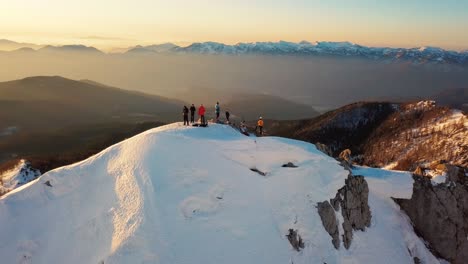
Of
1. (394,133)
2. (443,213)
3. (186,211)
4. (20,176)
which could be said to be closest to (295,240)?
(186,211)

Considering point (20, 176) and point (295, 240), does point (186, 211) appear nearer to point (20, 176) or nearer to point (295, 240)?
point (295, 240)

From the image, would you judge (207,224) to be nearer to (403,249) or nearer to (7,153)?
(403,249)

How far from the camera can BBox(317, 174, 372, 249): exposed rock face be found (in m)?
32.1

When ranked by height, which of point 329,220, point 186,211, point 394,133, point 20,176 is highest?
point 186,211

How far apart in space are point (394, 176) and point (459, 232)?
9.57 meters

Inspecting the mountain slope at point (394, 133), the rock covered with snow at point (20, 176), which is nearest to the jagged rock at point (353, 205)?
the rock covered with snow at point (20, 176)

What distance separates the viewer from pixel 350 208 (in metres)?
36.2

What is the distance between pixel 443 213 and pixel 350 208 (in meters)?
12.8

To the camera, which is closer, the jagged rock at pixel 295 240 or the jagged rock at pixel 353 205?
the jagged rock at pixel 295 240

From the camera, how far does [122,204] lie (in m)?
27.7

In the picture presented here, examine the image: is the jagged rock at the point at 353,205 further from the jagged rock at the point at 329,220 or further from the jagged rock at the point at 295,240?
the jagged rock at the point at 295,240

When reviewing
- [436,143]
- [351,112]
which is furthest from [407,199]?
[351,112]

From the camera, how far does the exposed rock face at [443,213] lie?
39312 millimetres

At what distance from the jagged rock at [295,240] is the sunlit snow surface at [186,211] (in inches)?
18.4
